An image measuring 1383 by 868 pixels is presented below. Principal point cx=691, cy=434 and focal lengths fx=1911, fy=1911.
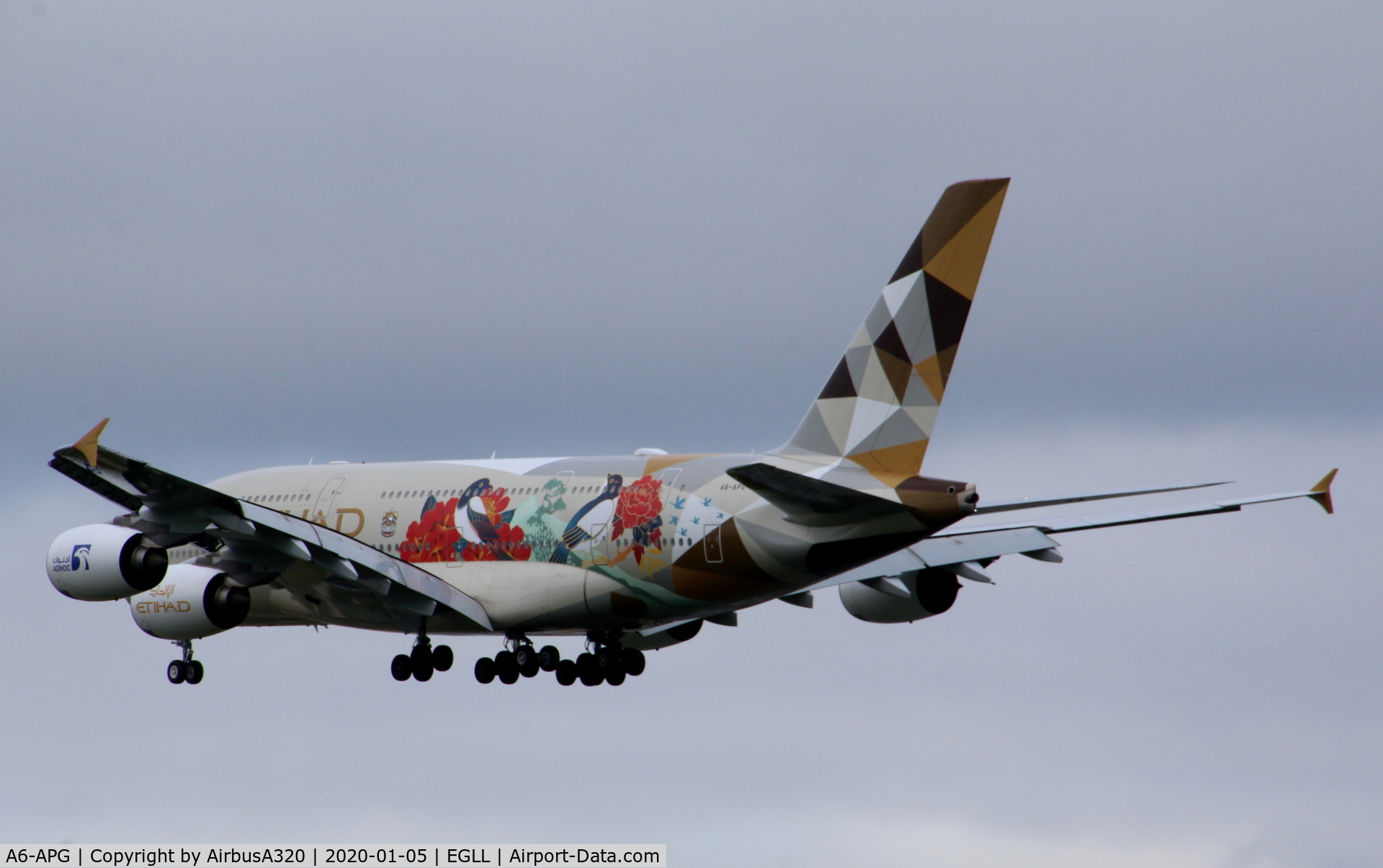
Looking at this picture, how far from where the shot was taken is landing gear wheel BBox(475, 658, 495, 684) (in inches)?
1747

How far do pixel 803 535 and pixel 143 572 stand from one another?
43.8ft

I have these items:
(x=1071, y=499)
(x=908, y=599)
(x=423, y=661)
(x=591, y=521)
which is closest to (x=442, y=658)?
(x=423, y=661)

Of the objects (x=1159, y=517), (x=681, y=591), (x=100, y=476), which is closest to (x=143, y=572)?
(x=100, y=476)

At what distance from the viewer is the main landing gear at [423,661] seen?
44.7 metres

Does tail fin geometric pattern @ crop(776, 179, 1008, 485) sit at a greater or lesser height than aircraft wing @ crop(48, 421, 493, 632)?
greater

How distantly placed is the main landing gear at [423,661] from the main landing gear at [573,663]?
38.6 inches

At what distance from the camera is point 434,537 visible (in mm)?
44906

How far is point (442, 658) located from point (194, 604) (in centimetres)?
581

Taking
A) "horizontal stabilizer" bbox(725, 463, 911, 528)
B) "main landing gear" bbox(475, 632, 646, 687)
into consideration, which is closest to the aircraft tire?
"main landing gear" bbox(475, 632, 646, 687)

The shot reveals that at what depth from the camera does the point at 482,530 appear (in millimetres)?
44125

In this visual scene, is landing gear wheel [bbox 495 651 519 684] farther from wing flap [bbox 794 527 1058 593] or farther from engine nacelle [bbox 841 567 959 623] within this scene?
engine nacelle [bbox 841 567 959 623]

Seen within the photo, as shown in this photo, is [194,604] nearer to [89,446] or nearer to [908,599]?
[89,446]

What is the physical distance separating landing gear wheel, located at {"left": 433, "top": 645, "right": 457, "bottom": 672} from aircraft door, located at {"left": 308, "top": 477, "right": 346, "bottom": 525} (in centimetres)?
479

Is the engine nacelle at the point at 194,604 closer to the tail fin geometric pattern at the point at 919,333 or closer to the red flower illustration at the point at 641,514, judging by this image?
the red flower illustration at the point at 641,514
